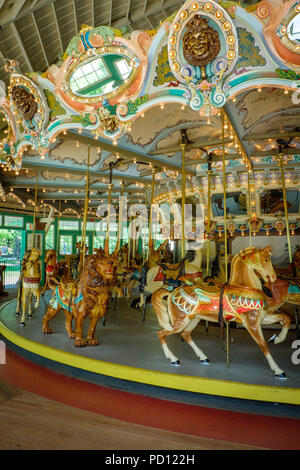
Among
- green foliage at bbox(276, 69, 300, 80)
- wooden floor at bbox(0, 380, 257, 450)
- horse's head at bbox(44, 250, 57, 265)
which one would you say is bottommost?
wooden floor at bbox(0, 380, 257, 450)

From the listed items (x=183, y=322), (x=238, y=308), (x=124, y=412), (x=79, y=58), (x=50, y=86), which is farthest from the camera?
(x=50, y=86)

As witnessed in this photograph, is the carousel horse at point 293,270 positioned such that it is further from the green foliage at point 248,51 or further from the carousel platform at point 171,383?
the green foliage at point 248,51

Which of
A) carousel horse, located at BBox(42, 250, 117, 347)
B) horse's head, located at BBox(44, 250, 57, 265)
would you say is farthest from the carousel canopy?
horse's head, located at BBox(44, 250, 57, 265)

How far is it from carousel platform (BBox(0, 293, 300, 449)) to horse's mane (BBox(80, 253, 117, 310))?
2.03 feet

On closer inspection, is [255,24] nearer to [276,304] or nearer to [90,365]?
[276,304]

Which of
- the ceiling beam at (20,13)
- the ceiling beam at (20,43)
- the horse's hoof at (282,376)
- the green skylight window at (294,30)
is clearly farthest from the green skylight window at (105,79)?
the ceiling beam at (20,43)

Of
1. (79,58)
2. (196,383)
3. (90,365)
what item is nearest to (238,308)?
(196,383)

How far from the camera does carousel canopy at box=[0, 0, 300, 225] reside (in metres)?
2.88

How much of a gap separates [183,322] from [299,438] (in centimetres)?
139

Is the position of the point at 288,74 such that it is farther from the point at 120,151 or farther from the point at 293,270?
the point at 120,151

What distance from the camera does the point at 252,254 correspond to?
10.4 feet

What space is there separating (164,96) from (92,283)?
2.44m

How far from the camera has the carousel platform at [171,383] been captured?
244 cm

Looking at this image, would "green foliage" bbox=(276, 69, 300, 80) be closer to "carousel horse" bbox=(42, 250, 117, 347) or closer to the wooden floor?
"carousel horse" bbox=(42, 250, 117, 347)
